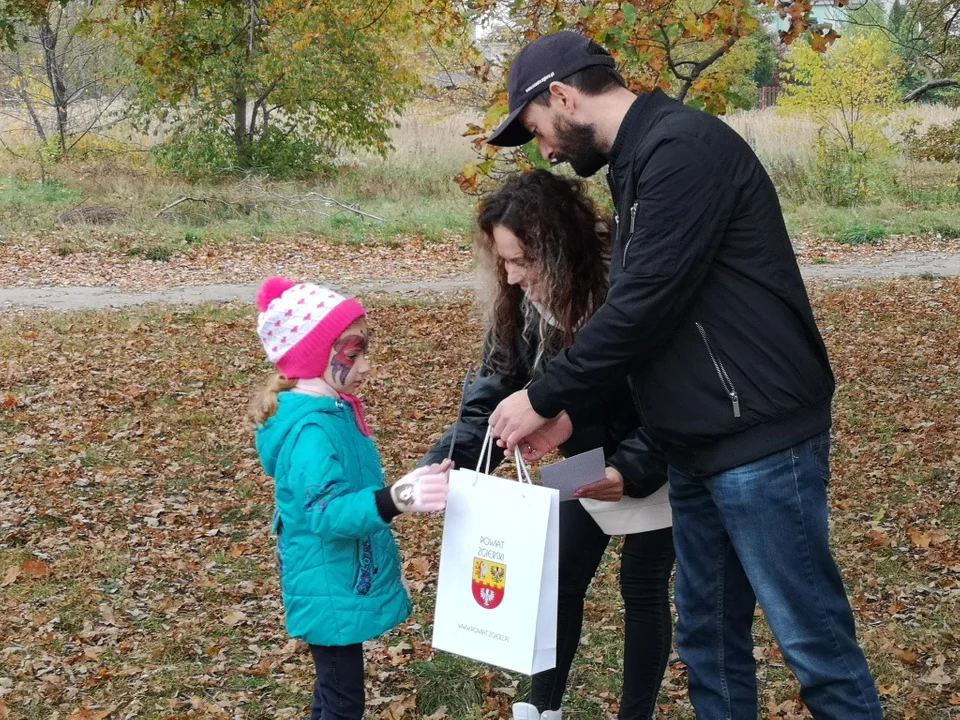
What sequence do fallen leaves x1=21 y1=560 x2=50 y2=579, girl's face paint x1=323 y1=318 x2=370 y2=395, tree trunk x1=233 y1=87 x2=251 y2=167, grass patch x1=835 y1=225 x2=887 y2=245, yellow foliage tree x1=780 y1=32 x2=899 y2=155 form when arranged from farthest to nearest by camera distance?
yellow foliage tree x1=780 y1=32 x2=899 y2=155 → tree trunk x1=233 y1=87 x2=251 y2=167 → grass patch x1=835 y1=225 x2=887 y2=245 → fallen leaves x1=21 y1=560 x2=50 y2=579 → girl's face paint x1=323 y1=318 x2=370 y2=395

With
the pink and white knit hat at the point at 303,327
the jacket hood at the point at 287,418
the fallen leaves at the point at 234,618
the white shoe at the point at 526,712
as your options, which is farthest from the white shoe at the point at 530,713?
the fallen leaves at the point at 234,618

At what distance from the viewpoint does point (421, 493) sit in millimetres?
2631

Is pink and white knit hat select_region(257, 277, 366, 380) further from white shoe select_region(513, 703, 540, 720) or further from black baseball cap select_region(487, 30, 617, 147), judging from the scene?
white shoe select_region(513, 703, 540, 720)

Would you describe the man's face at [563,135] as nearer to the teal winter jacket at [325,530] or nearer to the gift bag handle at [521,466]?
the gift bag handle at [521,466]

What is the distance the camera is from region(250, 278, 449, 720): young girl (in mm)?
2762

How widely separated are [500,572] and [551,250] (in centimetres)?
93

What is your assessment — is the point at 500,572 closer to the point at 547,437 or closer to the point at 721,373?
the point at 547,437

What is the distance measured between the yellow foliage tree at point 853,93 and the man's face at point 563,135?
2150 centimetres

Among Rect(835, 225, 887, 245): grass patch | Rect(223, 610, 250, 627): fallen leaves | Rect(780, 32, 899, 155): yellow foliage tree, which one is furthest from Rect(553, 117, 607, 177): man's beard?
Rect(780, 32, 899, 155): yellow foliage tree

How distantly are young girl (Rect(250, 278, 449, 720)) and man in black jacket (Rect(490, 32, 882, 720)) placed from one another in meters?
0.43

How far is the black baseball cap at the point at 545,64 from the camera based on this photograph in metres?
2.62

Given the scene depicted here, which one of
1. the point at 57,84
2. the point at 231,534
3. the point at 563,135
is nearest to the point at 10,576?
the point at 231,534

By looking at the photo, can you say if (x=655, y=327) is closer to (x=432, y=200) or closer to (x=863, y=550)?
(x=863, y=550)

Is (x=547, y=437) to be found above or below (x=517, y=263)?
below
